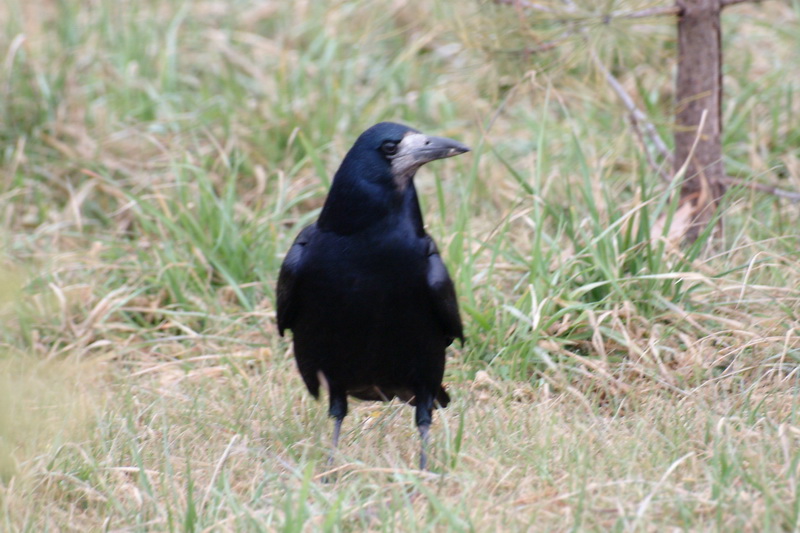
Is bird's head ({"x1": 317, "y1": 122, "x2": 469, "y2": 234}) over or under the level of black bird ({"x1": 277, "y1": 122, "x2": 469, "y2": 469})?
over

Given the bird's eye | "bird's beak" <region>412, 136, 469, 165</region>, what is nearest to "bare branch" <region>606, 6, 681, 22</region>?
"bird's beak" <region>412, 136, 469, 165</region>

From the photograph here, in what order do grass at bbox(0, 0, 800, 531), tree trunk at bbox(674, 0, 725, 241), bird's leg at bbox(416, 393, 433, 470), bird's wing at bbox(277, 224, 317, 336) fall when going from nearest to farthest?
grass at bbox(0, 0, 800, 531)
bird's wing at bbox(277, 224, 317, 336)
bird's leg at bbox(416, 393, 433, 470)
tree trunk at bbox(674, 0, 725, 241)

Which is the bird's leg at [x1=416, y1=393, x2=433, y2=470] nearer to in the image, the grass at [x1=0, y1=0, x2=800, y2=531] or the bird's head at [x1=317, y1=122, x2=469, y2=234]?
the grass at [x1=0, y1=0, x2=800, y2=531]

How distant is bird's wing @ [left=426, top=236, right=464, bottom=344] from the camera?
280 cm

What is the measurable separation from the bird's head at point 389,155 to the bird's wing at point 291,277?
0.81 ft

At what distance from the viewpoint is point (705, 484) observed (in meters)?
Result: 2.41

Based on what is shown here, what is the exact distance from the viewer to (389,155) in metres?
2.80

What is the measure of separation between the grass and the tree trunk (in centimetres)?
11

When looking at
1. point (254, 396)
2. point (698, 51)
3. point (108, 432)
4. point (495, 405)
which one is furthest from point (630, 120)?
point (108, 432)

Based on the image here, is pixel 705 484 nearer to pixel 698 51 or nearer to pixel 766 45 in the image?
pixel 698 51

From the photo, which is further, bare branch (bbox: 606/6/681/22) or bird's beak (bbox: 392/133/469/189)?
bare branch (bbox: 606/6/681/22)

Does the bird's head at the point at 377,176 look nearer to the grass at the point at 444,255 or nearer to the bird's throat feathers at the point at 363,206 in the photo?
the bird's throat feathers at the point at 363,206

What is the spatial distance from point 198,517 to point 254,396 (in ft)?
3.21

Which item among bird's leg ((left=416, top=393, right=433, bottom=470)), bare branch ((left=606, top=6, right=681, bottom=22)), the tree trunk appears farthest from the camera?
the tree trunk
